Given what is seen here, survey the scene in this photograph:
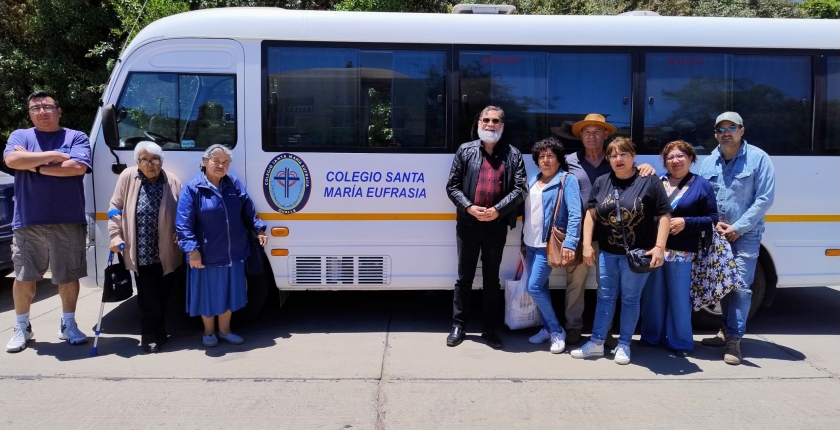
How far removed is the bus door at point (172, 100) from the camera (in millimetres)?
5434

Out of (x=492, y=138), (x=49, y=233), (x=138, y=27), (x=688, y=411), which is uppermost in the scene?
(x=138, y=27)

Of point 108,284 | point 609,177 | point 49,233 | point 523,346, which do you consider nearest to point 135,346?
point 108,284

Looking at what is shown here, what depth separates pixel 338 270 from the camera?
562 cm

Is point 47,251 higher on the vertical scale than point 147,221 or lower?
lower

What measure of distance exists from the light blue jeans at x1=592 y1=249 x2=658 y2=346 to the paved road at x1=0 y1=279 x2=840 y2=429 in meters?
0.33

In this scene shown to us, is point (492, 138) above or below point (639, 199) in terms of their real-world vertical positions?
above

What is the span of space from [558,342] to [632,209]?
136 cm

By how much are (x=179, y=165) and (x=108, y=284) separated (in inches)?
45.4

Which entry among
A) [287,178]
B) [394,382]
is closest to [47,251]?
[287,178]

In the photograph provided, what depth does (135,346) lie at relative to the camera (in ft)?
18.0

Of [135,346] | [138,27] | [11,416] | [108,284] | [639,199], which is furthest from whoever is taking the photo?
[138,27]

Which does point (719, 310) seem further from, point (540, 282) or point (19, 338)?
point (19, 338)

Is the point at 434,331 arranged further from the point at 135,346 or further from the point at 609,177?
the point at 135,346

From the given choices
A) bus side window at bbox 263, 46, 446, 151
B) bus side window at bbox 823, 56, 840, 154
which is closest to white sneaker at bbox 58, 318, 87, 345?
bus side window at bbox 263, 46, 446, 151
